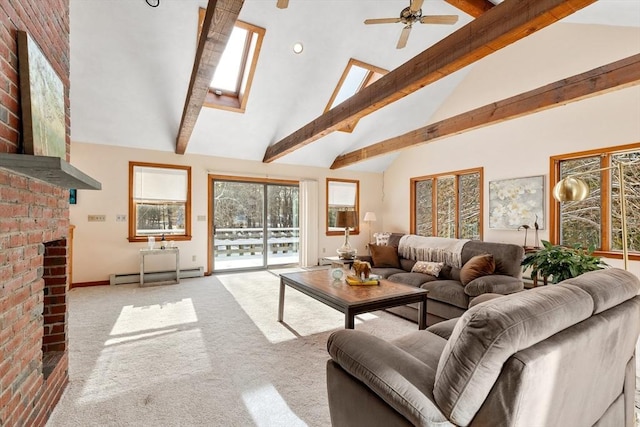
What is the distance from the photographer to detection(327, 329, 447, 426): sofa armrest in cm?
101

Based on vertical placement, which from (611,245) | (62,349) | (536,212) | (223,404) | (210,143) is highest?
(210,143)

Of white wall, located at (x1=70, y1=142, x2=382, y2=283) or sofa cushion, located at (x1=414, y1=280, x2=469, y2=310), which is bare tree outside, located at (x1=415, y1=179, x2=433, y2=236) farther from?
white wall, located at (x1=70, y1=142, x2=382, y2=283)

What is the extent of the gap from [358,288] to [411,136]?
3506 millimetres

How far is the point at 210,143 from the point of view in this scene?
5496 mm

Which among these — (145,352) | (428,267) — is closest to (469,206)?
(428,267)

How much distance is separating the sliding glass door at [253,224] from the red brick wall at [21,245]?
4.24m

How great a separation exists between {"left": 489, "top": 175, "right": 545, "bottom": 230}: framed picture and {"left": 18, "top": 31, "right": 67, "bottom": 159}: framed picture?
5.65 metres

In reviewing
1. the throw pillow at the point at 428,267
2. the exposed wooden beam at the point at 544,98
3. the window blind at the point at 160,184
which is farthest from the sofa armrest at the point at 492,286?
the window blind at the point at 160,184

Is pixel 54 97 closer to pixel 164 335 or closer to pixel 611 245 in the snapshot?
pixel 164 335

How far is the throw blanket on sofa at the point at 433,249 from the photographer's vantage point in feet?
12.5

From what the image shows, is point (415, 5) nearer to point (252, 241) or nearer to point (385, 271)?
point (385, 271)

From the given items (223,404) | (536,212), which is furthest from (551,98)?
(223,404)

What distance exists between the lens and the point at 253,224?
630 centimetres

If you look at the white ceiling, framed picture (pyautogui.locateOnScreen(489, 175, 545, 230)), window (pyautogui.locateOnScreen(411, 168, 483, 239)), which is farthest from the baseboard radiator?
framed picture (pyautogui.locateOnScreen(489, 175, 545, 230))
